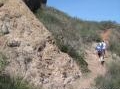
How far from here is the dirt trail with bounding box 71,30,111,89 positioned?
707 inches

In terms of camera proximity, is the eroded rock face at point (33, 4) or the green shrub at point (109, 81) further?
the eroded rock face at point (33, 4)

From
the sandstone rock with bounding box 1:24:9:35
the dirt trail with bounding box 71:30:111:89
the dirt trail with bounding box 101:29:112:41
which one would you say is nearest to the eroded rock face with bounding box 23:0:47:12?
the dirt trail with bounding box 71:30:111:89

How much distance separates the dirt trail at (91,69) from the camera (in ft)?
59.0

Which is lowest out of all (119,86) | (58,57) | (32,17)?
(119,86)

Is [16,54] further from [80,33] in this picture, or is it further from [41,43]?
[80,33]

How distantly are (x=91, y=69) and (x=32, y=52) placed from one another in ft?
15.6

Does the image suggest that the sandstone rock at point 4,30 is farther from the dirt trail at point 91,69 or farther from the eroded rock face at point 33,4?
the eroded rock face at point 33,4

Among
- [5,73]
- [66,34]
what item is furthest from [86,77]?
[66,34]

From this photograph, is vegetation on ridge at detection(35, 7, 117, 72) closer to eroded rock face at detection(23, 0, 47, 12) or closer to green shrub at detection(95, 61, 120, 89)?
eroded rock face at detection(23, 0, 47, 12)

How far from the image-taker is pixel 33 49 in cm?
1761

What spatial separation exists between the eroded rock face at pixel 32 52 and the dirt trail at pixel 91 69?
36 centimetres

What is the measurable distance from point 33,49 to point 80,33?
12.8m

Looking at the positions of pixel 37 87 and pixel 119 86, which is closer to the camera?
pixel 37 87

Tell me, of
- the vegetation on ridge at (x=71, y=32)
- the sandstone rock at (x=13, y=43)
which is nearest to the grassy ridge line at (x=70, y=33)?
the vegetation on ridge at (x=71, y=32)
